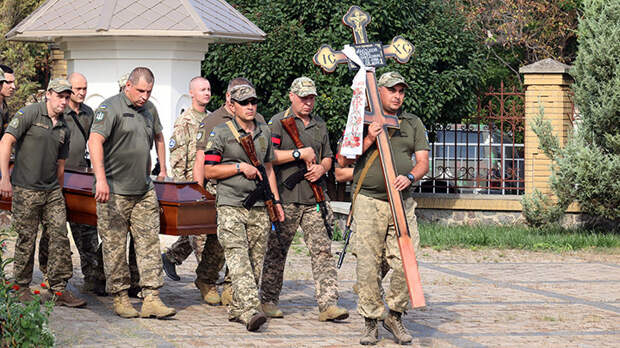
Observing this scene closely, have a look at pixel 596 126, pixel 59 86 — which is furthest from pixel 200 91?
pixel 596 126

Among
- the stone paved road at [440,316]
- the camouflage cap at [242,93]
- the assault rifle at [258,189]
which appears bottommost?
the stone paved road at [440,316]

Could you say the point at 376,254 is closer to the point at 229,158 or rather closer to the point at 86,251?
the point at 229,158

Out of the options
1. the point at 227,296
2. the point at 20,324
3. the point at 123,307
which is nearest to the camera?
the point at 20,324

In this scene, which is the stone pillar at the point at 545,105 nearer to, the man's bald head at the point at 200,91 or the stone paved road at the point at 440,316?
the stone paved road at the point at 440,316

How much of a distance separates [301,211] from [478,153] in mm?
9261

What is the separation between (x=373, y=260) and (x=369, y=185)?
1.82ft

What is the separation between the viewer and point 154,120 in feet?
29.8

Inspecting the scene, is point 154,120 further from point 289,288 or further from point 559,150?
point 559,150

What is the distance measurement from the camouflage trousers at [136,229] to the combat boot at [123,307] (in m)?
0.14

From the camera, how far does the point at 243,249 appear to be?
8.28 meters

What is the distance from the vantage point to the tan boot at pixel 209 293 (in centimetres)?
941

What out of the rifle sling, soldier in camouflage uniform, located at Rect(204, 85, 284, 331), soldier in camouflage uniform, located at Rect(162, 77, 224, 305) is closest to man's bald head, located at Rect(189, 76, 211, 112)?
soldier in camouflage uniform, located at Rect(162, 77, 224, 305)

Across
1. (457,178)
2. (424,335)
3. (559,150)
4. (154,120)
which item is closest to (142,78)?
(154,120)

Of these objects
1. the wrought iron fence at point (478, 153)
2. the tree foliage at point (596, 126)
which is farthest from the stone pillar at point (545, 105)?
the tree foliage at point (596, 126)
